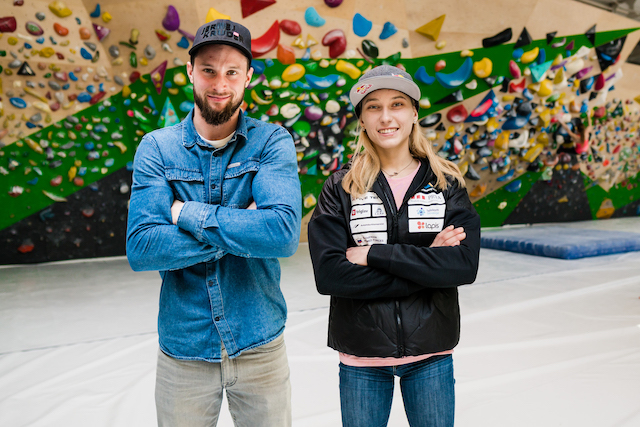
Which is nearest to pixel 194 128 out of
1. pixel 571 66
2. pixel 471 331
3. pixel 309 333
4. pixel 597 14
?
pixel 309 333

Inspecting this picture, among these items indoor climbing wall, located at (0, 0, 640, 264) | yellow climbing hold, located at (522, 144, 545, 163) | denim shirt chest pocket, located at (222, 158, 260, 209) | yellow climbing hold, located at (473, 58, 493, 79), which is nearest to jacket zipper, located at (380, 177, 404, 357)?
denim shirt chest pocket, located at (222, 158, 260, 209)

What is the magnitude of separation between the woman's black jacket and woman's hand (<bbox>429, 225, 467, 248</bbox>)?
0.02 meters

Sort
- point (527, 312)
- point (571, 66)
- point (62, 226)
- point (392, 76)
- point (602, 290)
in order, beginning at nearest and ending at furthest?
point (392, 76) < point (527, 312) < point (602, 290) < point (62, 226) < point (571, 66)

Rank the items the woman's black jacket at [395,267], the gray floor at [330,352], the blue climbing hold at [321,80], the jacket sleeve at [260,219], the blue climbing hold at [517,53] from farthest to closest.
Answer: the blue climbing hold at [517,53], the blue climbing hold at [321,80], the gray floor at [330,352], the woman's black jacket at [395,267], the jacket sleeve at [260,219]

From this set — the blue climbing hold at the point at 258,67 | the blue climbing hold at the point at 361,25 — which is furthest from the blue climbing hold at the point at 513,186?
the blue climbing hold at the point at 258,67

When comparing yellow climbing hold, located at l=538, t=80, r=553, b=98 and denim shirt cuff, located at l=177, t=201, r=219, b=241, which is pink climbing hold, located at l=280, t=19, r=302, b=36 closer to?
yellow climbing hold, located at l=538, t=80, r=553, b=98

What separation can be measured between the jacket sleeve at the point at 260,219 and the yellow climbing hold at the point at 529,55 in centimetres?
594

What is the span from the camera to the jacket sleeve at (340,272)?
4.43 feet

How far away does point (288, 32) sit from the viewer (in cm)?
520

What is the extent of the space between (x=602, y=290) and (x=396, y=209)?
3.51m

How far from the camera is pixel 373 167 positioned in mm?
1497

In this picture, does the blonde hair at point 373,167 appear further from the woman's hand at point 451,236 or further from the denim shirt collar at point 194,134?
the denim shirt collar at point 194,134

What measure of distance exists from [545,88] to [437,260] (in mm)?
6150

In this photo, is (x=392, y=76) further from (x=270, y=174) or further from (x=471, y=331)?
(x=471, y=331)
